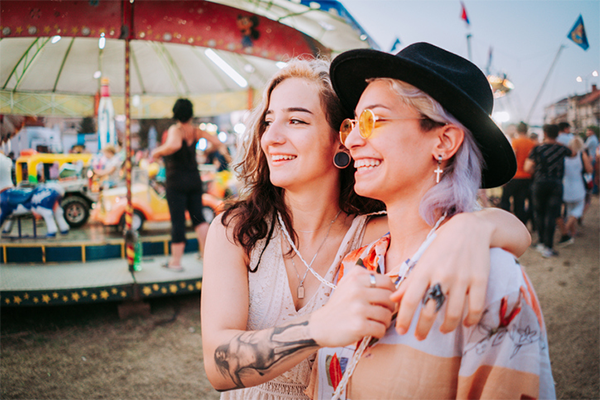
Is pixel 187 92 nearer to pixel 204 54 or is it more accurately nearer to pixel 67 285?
pixel 204 54

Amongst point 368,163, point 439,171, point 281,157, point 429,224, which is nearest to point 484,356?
point 429,224

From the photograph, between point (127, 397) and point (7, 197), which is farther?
point (7, 197)

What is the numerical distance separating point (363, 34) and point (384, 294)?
497 cm

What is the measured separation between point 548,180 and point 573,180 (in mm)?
1055

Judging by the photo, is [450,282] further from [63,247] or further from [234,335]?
[63,247]

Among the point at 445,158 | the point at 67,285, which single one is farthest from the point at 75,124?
the point at 445,158

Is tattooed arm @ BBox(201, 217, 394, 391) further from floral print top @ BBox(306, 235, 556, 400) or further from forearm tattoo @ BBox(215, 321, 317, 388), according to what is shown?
floral print top @ BBox(306, 235, 556, 400)

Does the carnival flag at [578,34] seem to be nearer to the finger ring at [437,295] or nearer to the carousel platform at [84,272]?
the carousel platform at [84,272]

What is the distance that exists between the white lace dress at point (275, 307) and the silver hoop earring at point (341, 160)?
21.0 inches

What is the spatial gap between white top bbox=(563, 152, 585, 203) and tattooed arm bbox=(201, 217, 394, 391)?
7.89 metres

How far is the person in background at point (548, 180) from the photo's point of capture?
6410 millimetres

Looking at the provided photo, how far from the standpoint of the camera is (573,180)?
23.2 ft

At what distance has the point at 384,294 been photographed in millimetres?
1005

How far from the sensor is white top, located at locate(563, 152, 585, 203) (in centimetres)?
706
